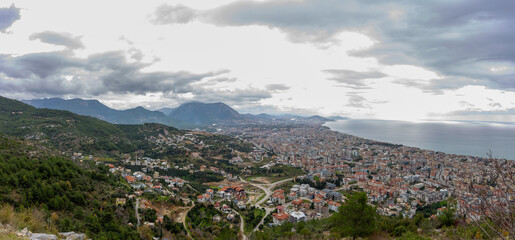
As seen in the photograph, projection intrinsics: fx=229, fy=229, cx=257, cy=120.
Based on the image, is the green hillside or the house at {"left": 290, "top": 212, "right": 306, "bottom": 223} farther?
the house at {"left": 290, "top": 212, "right": 306, "bottom": 223}

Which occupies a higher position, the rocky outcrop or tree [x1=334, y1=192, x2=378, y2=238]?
the rocky outcrop

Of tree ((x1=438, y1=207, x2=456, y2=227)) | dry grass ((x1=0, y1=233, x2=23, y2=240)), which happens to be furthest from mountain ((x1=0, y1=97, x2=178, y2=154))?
tree ((x1=438, y1=207, x2=456, y2=227))

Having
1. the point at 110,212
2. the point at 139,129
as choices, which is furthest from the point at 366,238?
the point at 139,129

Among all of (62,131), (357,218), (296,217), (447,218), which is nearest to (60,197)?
(357,218)

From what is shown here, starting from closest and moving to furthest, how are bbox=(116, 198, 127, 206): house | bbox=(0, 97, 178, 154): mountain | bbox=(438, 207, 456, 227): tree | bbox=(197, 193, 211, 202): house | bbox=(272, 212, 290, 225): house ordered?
bbox=(438, 207, 456, 227): tree, bbox=(116, 198, 127, 206): house, bbox=(272, 212, 290, 225): house, bbox=(197, 193, 211, 202): house, bbox=(0, 97, 178, 154): mountain

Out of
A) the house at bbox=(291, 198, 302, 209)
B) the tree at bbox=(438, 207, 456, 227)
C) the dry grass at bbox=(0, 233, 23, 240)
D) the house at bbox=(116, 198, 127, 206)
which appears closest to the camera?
the dry grass at bbox=(0, 233, 23, 240)

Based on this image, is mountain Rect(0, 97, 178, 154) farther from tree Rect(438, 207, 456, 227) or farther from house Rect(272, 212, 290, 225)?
tree Rect(438, 207, 456, 227)

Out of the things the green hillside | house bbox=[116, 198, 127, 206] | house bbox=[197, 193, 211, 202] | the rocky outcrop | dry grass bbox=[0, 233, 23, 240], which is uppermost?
dry grass bbox=[0, 233, 23, 240]

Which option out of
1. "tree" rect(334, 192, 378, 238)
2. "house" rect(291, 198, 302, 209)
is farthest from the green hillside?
"house" rect(291, 198, 302, 209)

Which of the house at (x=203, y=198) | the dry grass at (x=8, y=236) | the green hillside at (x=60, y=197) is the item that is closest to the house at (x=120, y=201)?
the green hillside at (x=60, y=197)

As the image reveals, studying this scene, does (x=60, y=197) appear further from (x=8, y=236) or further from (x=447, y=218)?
(x=447, y=218)
